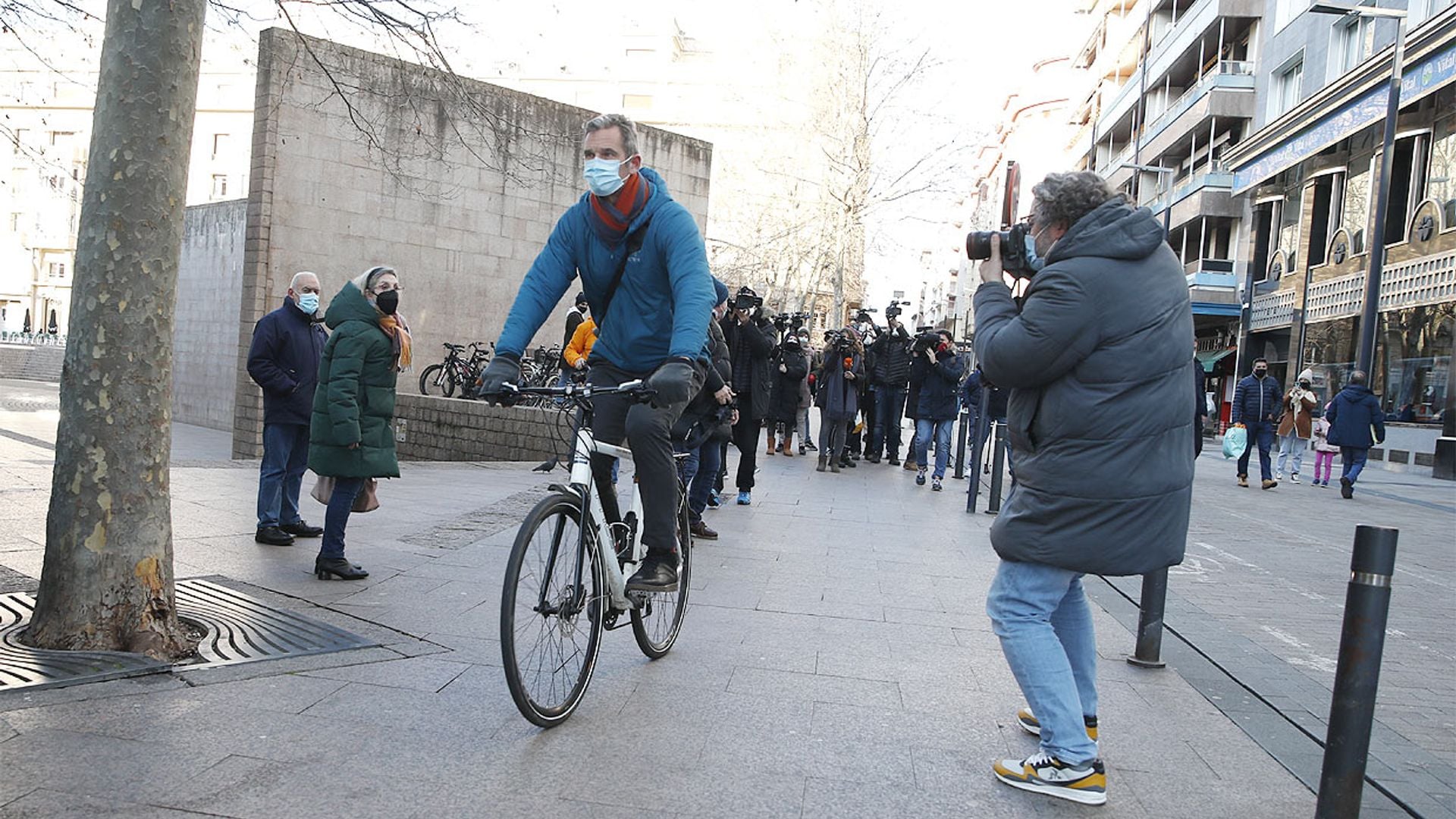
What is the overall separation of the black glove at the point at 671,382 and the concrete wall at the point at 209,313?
52.7 feet

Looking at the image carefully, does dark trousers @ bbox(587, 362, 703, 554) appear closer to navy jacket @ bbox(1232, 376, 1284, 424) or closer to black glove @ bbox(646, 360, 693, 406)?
black glove @ bbox(646, 360, 693, 406)

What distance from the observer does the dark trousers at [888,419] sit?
15516 millimetres

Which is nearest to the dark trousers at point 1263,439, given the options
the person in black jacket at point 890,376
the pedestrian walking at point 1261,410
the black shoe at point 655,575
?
the pedestrian walking at point 1261,410

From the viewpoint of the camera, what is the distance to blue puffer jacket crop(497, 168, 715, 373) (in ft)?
13.5

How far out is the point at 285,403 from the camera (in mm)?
7008

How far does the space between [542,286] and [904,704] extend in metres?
2.05

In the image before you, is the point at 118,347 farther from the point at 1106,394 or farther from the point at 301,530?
the point at 1106,394

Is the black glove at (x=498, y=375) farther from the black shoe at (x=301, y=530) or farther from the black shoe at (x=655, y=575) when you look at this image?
the black shoe at (x=301, y=530)

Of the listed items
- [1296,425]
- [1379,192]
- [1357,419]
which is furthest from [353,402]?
[1379,192]

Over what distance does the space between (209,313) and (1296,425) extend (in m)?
17.4

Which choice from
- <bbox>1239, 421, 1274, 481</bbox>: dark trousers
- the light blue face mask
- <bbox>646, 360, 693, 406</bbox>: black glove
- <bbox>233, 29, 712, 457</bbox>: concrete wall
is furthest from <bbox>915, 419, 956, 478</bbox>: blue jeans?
<bbox>646, 360, 693, 406</bbox>: black glove

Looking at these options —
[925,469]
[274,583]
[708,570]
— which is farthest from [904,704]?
[925,469]

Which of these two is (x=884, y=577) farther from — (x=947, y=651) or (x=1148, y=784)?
(x=1148, y=784)

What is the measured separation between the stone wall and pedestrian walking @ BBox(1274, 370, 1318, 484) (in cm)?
1123
